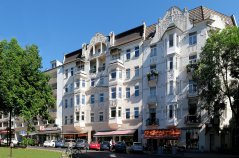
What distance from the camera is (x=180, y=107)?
171 feet

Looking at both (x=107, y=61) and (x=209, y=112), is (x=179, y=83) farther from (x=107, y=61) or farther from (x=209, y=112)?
(x=107, y=61)

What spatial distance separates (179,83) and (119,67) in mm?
12518

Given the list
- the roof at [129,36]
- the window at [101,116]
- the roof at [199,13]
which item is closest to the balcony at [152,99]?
the roof at [129,36]

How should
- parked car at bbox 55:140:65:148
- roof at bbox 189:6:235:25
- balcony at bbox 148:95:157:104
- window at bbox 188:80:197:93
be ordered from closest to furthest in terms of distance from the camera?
window at bbox 188:80:197:93 < roof at bbox 189:6:235:25 < balcony at bbox 148:95:157:104 < parked car at bbox 55:140:65:148

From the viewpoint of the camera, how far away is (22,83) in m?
57.5

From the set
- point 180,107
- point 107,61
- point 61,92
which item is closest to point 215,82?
point 180,107

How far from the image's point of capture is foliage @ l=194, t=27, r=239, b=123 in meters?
42.4

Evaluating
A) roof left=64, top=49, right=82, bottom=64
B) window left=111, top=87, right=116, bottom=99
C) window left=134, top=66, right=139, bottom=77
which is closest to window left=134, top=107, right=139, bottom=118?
window left=111, top=87, right=116, bottom=99

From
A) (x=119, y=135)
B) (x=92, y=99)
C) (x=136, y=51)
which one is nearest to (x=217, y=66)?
(x=136, y=51)

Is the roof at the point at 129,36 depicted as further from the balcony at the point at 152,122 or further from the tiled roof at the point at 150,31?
the balcony at the point at 152,122

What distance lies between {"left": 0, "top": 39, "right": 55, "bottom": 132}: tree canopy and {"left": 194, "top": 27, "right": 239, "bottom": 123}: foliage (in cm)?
2445

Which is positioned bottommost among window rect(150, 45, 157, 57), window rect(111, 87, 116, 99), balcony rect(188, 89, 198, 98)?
balcony rect(188, 89, 198, 98)

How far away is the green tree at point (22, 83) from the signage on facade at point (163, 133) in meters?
15.4

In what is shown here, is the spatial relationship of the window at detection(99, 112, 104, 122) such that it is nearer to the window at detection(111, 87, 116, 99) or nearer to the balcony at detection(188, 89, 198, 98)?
the window at detection(111, 87, 116, 99)
